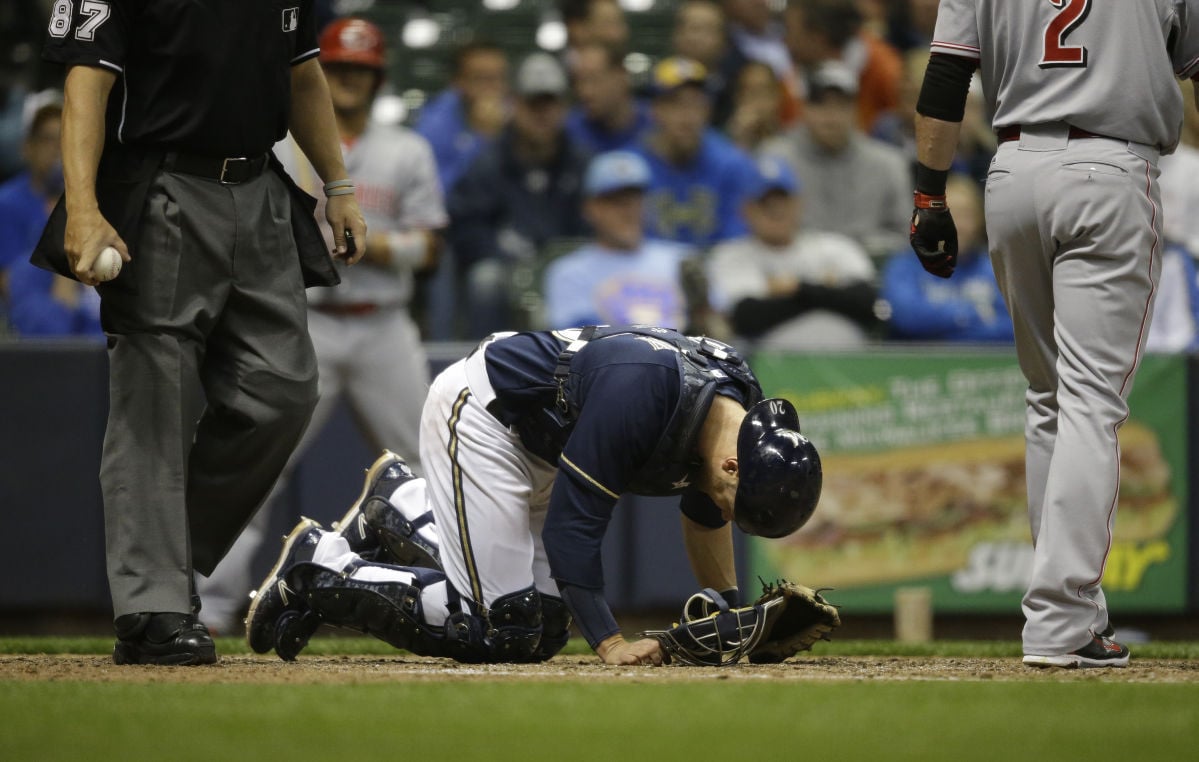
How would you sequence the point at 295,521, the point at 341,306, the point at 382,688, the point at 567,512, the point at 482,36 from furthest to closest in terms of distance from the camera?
the point at 482,36
the point at 295,521
the point at 341,306
the point at 567,512
the point at 382,688

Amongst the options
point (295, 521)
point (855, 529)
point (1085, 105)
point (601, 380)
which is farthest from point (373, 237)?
point (1085, 105)

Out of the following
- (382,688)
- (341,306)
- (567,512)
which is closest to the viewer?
(382,688)

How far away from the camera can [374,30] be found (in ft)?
25.3

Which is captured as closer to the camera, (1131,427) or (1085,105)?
(1085,105)

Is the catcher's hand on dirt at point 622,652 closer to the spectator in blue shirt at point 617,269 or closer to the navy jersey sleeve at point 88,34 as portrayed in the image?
the navy jersey sleeve at point 88,34

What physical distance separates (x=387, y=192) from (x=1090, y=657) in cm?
430

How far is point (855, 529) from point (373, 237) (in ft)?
8.90

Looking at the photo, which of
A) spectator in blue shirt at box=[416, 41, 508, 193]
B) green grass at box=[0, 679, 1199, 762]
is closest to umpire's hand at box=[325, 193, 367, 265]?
green grass at box=[0, 679, 1199, 762]

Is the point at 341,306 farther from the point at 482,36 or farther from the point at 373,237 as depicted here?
the point at 482,36

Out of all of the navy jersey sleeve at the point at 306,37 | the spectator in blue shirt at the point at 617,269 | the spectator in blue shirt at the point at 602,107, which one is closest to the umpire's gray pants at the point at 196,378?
the navy jersey sleeve at the point at 306,37

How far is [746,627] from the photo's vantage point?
4586mm

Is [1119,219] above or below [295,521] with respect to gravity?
above

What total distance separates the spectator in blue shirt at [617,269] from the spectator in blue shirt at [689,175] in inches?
29.6

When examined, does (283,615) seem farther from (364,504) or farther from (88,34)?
(88,34)
